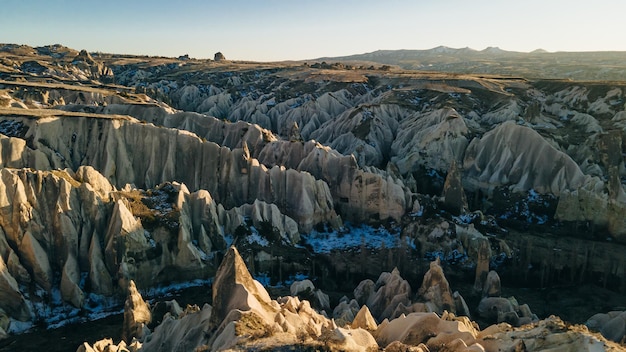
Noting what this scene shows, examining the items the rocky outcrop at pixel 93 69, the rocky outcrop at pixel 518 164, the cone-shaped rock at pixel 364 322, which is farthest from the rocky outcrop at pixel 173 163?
the rocky outcrop at pixel 93 69

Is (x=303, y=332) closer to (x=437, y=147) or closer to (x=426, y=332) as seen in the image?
(x=426, y=332)

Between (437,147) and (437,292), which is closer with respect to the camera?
(437,292)

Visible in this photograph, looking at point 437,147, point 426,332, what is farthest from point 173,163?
point 426,332

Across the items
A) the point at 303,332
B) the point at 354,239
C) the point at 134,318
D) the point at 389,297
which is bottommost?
the point at 354,239

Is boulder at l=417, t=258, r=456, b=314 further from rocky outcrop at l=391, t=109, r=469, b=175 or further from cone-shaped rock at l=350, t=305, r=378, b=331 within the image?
rocky outcrop at l=391, t=109, r=469, b=175

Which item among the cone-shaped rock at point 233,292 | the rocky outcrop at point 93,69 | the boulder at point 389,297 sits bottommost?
the boulder at point 389,297

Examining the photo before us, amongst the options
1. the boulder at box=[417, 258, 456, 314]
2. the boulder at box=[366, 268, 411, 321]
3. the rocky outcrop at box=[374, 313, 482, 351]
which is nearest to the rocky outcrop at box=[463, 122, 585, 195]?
the boulder at box=[417, 258, 456, 314]

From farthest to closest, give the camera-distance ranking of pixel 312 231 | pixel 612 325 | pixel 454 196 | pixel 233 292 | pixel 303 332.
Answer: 1. pixel 454 196
2. pixel 312 231
3. pixel 612 325
4. pixel 233 292
5. pixel 303 332

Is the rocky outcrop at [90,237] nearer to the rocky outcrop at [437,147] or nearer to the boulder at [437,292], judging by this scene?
the boulder at [437,292]
